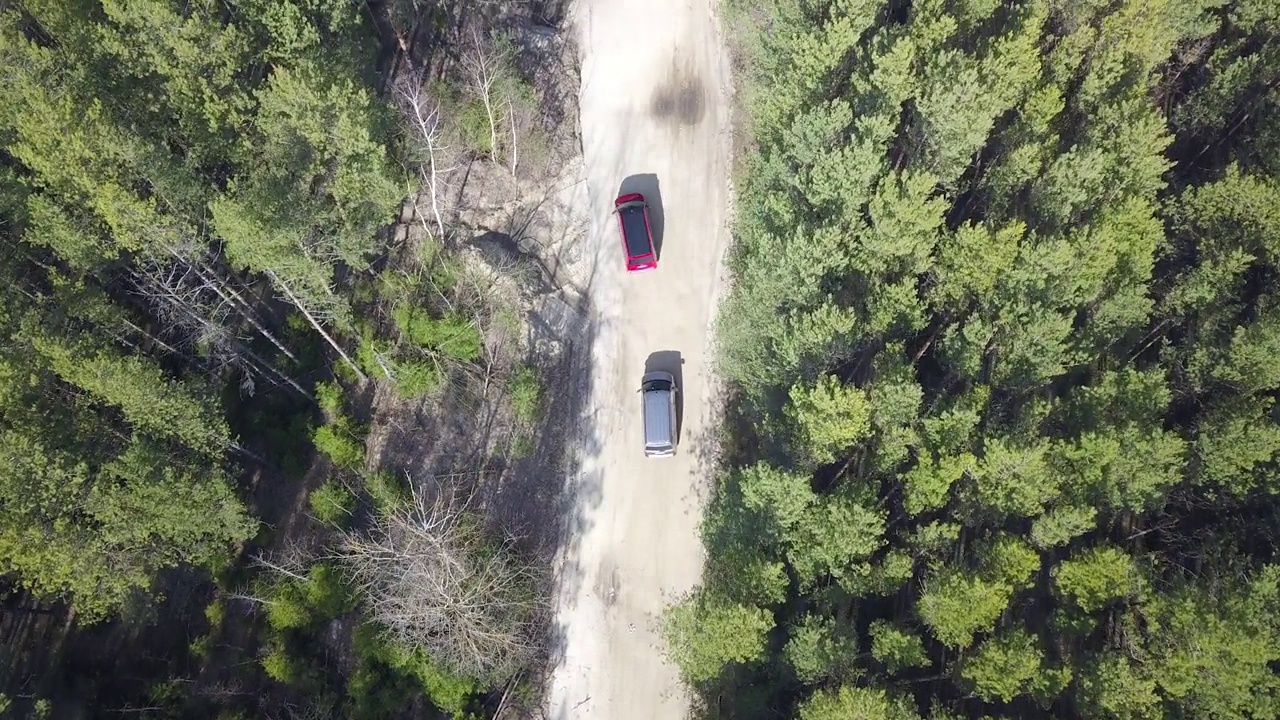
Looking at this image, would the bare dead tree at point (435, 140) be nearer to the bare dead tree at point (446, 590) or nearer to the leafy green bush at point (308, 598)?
the bare dead tree at point (446, 590)


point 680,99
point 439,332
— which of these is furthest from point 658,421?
point 680,99

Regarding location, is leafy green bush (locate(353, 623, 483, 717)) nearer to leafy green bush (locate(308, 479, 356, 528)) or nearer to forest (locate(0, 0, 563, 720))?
forest (locate(0, 0, 563, 720))

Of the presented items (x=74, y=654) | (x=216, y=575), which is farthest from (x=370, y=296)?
(x=74, y=654)

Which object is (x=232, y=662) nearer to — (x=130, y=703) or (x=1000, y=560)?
(x=130, y=703)

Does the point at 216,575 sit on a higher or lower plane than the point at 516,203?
lower

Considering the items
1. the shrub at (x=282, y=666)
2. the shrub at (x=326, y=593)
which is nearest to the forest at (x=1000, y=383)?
the shrub at (x=326, y=593)

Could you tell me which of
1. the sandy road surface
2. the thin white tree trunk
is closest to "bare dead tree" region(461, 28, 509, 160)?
the sandy road surface
